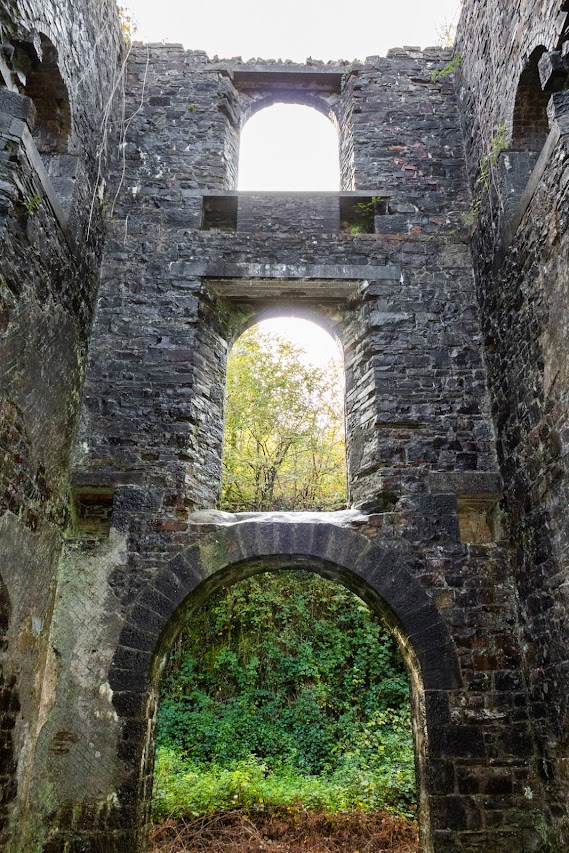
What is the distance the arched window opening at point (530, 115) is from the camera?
5699 mm

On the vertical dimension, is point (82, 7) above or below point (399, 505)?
above

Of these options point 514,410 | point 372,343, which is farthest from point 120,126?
point 514,410

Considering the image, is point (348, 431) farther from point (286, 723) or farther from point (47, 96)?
point (286, 723)

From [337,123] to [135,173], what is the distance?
2.75m

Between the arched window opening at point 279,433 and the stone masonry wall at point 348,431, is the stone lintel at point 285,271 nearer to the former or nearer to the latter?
the stone masonry wall at point 348,431

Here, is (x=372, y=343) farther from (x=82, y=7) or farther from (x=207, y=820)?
(x=207, y=820)

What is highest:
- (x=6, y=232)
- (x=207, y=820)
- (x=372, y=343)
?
(x=372, y=343)

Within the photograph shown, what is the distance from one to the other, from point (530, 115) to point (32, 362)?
200 inches

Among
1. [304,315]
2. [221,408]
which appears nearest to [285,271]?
[304,315]

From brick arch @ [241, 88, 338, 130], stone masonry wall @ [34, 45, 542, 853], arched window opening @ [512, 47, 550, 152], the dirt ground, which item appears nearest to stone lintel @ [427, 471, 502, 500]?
stone masonry wall @ [34, 45, 542, 853]

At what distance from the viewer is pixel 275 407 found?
11.8 meters

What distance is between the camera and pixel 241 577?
578cm

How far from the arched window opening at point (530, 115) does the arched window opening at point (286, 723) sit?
5.75 meters

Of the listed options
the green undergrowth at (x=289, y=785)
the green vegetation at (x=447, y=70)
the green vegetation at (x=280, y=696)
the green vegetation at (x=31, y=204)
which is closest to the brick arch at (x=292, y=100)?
the green vegetation at (x=447, y=70)
